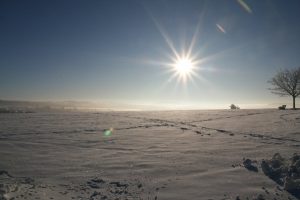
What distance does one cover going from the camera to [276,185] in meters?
6.67

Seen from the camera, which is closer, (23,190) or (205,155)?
(23,190)

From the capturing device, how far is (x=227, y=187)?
6582 millimetres

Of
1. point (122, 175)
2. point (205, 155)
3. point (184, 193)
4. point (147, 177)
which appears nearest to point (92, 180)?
point (122, 175)

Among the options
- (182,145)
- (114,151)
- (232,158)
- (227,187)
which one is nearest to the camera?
(227,187)

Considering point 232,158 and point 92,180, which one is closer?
point 92,180

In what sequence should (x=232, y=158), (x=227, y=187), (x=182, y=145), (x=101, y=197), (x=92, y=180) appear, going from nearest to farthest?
(x=101, y=197) → (x=227, y=187) → (x=92, y=180) → (x=232, y=158) → (x=182, y=145)

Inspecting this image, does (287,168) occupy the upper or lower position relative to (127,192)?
upper

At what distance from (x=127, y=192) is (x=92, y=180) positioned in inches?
49.6

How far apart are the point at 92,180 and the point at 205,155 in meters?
4.35

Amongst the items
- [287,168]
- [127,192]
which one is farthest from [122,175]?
[287,168]

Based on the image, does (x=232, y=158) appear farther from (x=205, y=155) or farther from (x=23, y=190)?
(x=23, y=190)

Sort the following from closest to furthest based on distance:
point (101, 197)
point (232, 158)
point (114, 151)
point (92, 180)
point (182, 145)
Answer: point (101, 197), point (92, 180), point (232, 158), point (114, 151), point (182, 145)

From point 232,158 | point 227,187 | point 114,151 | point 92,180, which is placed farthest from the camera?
point 114,151

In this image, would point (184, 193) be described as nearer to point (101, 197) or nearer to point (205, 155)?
point (101, 197)
